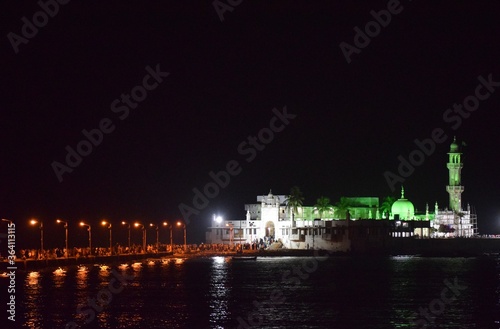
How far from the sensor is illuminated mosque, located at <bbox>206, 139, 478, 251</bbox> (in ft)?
580

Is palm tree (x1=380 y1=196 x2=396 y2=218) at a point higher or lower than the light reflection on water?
higher

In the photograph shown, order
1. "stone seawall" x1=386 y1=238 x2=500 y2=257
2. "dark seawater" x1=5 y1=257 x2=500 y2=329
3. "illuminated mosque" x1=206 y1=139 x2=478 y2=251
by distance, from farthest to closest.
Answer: "stone seawall" x1=386 y1=238 x2=500 y2=257 < "illuminated mosque" x1=206 y1=139 x2=478 y2=251 < "dark seawater" x1=5 y1=257 x2=500 y2=329

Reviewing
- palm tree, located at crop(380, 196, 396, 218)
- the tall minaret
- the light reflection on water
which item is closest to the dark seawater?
the light reflection on water

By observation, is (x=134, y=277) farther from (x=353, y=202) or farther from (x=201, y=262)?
(x=353, y=202)

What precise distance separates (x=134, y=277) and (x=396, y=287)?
29.0 m

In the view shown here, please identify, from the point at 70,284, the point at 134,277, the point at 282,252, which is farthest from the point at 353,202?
the point at 70,284

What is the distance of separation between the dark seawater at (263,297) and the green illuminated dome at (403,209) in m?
63.8

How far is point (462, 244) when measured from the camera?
627ft

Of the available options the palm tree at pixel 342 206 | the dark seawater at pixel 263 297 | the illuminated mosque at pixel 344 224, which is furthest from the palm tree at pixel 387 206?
the dark seawater at pixel 263 297

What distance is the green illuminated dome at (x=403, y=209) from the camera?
19375 centimetres

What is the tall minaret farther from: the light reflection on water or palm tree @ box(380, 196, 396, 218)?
the light reflection on water

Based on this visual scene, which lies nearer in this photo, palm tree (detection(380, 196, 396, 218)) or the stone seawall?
the stone seawall

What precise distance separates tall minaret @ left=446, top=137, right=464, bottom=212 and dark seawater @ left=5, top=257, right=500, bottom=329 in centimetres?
6794

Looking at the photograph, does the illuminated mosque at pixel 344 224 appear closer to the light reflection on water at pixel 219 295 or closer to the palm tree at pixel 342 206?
the palm tree at pixel 342 206
